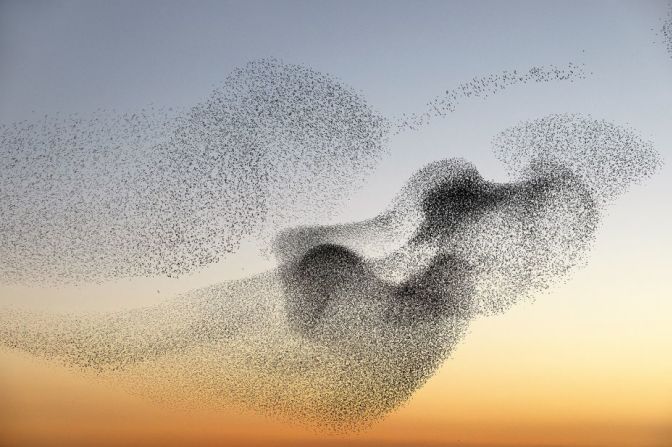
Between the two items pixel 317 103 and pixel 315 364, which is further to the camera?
pixel 317 103

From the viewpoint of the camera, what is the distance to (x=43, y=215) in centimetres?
797

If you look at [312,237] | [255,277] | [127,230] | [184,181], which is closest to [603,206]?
[312,237]

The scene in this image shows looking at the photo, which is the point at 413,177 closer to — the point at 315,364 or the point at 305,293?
the point at 305,293

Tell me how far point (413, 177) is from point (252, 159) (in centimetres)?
198

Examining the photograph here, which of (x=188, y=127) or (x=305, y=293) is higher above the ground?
(x=188, y=127)

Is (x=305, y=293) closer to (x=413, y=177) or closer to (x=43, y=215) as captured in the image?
(x=413, y=177)

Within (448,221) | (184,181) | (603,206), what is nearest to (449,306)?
(448,221)

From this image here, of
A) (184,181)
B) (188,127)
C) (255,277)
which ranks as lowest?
(255,277)

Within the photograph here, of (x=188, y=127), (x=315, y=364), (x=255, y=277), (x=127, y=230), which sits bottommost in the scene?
(x=315, y=364)

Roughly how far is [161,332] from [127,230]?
1.30m

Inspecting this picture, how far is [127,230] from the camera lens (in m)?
7.88

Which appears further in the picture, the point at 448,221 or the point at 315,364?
the point at 448,221

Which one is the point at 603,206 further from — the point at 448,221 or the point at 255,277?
the point at 255,277

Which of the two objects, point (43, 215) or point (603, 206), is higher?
point (43, 215)
